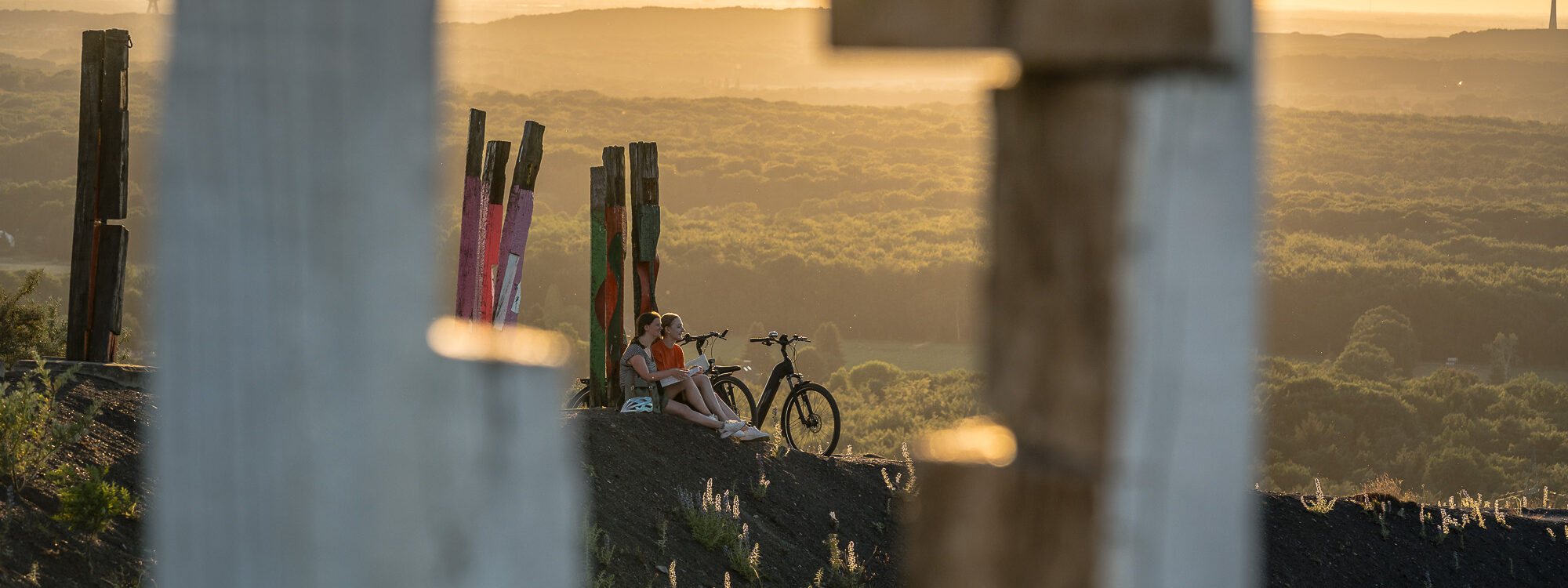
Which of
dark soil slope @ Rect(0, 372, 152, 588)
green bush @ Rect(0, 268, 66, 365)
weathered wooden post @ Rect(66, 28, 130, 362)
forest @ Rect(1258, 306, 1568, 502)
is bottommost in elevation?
forest @ Rect(1258, 306, 1568, 502)

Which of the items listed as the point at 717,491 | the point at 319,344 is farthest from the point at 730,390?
the point at 319,344

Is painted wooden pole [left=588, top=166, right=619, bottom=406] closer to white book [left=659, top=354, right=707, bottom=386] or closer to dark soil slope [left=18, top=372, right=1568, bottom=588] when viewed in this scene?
white book [left=659, top=354, right=707, bottom=386]

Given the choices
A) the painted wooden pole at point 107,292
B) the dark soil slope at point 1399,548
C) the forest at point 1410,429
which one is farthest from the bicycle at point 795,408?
the forest at point 1410,429

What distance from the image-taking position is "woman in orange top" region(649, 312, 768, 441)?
8750mm

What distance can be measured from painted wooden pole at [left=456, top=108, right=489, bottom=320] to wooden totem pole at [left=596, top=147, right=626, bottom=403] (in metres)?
1.23

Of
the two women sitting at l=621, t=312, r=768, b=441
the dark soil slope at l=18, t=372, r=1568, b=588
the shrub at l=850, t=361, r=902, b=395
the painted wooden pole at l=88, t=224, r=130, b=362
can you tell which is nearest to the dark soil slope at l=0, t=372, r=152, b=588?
the dark soil slope at l=18, t=372, r=1568, b=588

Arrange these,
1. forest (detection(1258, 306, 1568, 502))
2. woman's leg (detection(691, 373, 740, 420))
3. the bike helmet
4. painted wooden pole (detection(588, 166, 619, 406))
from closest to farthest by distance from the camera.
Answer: the bike helmet → woman's leg (detection(691, 373, 740, 420)) → painted wooden pole (detection(588, 166, 619, 406)) → forest (detection(1258, 306, 1568, 502))

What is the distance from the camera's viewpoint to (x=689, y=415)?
8.67m

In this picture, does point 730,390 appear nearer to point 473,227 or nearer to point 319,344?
point 473,227

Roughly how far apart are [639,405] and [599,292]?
977 millimetres

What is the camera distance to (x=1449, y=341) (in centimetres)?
4241

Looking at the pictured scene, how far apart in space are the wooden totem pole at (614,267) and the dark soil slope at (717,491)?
693 mm

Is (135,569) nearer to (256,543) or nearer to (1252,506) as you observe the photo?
(256,543)

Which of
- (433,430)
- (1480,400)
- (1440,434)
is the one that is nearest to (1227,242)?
(433,430)
